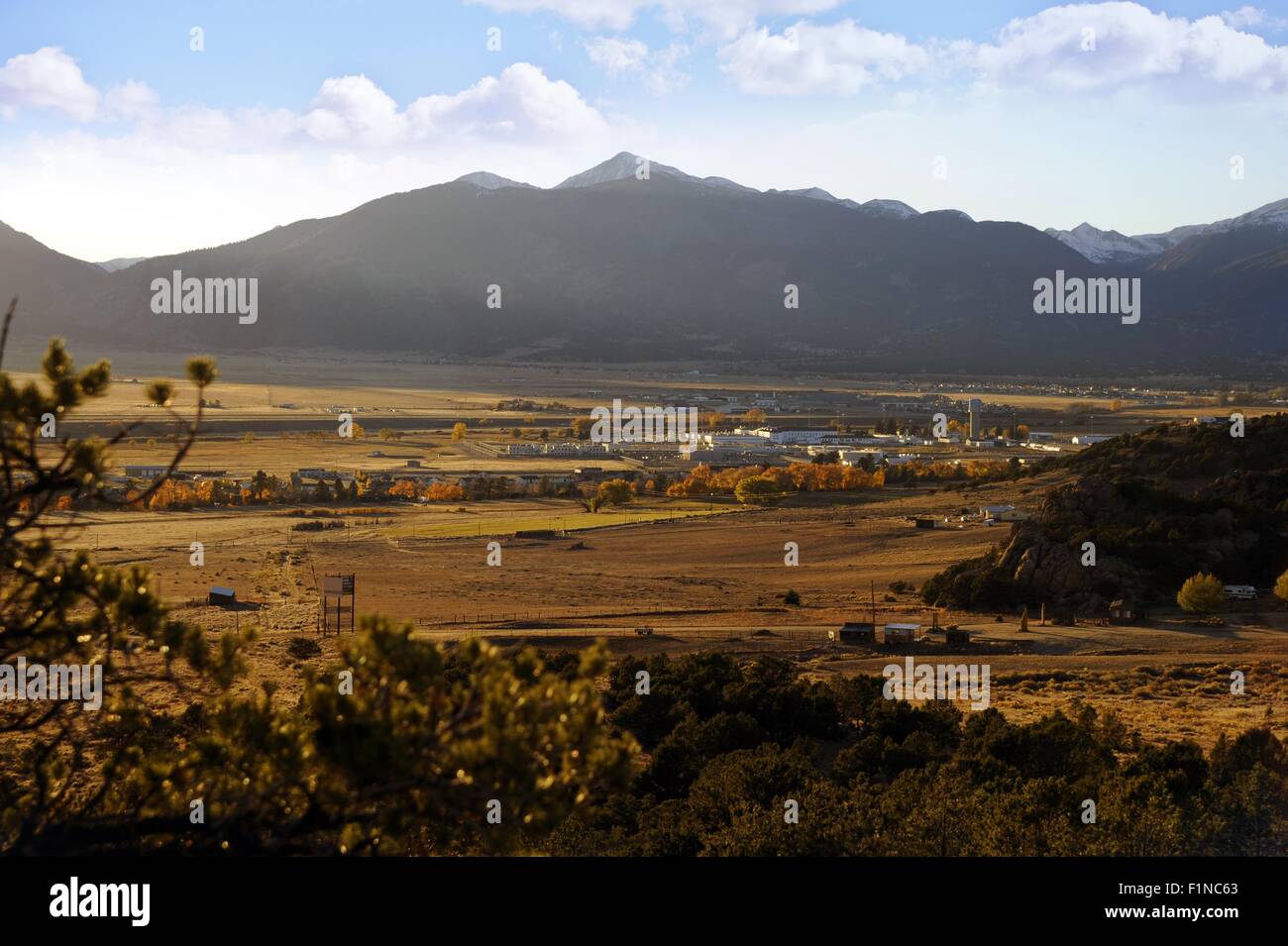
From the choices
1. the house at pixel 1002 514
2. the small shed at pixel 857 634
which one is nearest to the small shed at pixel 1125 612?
the small shed at pixel 857 634

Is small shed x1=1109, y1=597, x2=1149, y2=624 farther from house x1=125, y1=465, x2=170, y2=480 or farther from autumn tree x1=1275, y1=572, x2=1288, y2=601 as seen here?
house x1=125, y1=465, x2=170, y2=480

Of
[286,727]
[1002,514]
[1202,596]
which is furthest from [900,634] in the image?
[286,727]

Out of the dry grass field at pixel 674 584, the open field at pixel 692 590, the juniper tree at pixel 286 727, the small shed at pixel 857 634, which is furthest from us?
the small shed at pixel 857 634

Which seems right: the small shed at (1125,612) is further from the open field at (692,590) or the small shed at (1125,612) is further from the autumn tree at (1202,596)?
the autumn tree at (1202,596)

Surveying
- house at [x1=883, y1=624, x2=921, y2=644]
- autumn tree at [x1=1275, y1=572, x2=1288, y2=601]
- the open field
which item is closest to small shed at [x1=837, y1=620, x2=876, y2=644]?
house at [x1=883, y1=624, x2=921, y2=644]

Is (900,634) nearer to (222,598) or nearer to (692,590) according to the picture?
(692,590)

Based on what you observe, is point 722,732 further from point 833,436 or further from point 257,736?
point 833,436
